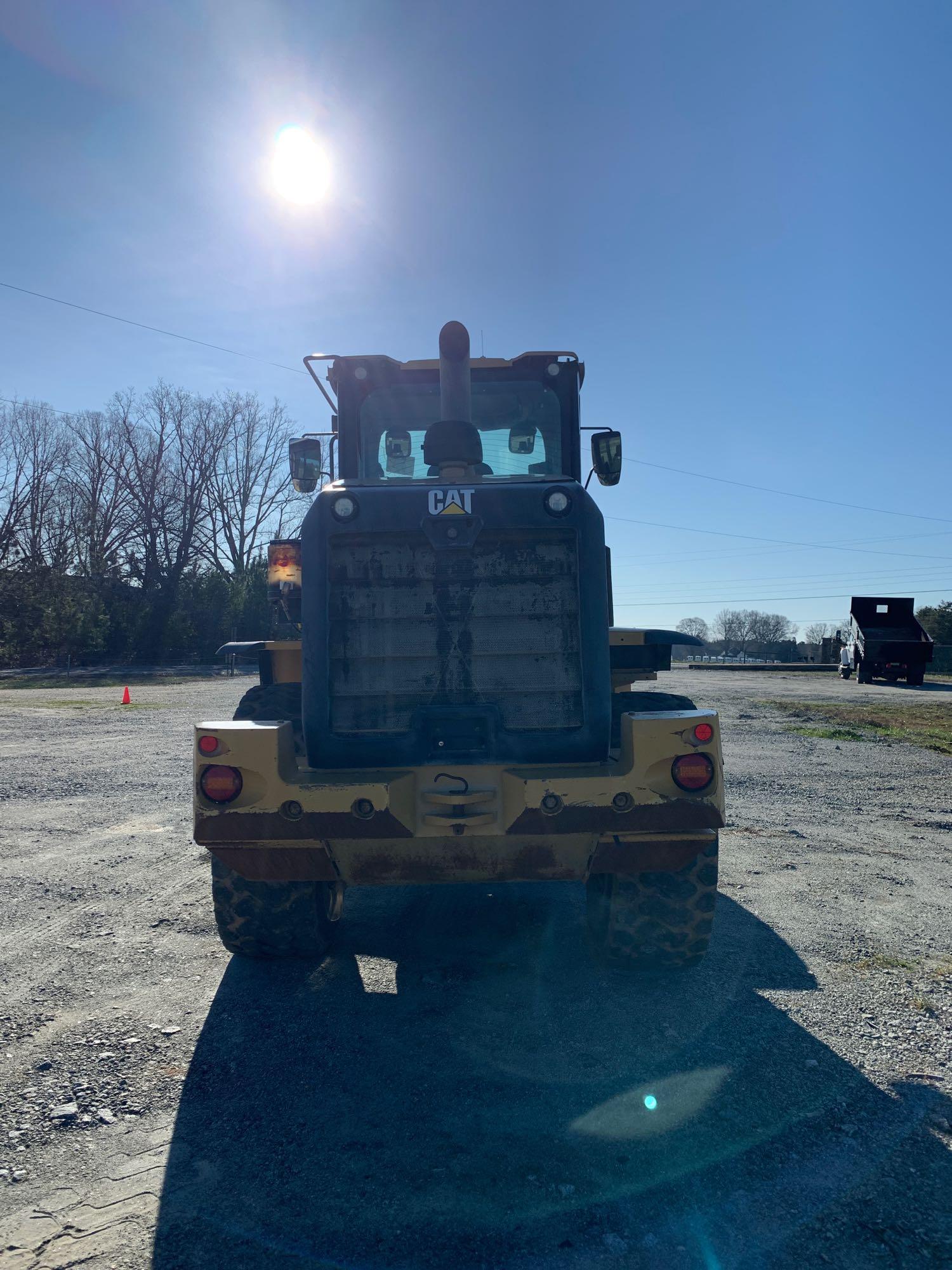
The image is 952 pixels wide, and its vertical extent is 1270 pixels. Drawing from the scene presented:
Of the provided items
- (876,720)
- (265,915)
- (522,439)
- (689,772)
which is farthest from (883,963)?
(876,720)

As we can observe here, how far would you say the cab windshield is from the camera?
16.5 ft

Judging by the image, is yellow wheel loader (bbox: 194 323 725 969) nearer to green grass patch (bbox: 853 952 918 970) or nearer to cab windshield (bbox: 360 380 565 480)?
green grass patch (bbox: 853 952 918 970)

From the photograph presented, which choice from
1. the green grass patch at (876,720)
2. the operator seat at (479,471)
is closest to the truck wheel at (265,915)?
the operator seat at (479,471)

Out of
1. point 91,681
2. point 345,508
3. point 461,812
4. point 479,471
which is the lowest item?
point 91,681

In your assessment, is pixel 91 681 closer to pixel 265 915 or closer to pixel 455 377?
pixel 265 915

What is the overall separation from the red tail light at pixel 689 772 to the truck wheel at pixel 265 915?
1806 mm

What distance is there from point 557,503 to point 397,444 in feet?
5.75

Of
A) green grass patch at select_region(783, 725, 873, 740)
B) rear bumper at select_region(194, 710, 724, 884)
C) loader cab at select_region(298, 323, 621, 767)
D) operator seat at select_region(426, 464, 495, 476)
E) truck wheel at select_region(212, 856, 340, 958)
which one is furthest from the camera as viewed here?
green grass patch at select_region(783, 725, 873, 740)

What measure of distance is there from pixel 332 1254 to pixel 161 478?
160 feet

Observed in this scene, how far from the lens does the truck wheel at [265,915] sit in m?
3.90

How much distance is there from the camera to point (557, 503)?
369cm

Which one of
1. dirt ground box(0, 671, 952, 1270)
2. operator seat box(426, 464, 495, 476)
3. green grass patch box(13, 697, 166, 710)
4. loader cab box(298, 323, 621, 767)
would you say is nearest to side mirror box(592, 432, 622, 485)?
operator seat box(426, 464, 495, 476)

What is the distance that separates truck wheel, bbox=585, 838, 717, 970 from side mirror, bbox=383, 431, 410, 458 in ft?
9.16

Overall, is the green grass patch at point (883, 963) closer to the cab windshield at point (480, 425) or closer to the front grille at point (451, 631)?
the front grille at point (451, 631)
